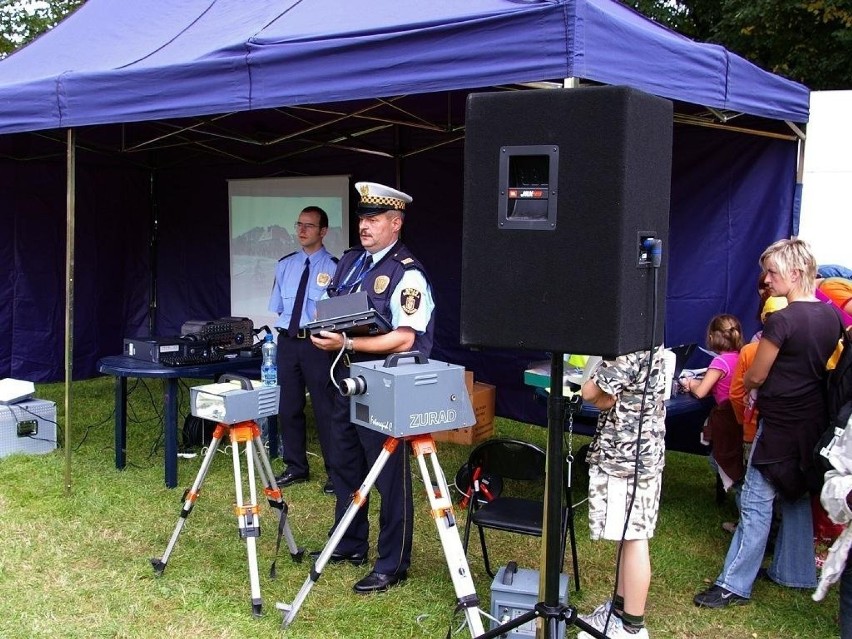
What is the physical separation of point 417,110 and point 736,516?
3396 millimetres

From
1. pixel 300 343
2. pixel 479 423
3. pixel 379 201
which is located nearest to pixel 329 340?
pixel 379 201

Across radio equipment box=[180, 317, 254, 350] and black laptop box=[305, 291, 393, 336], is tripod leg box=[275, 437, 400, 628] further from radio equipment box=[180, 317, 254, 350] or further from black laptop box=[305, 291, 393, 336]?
radio equipment box=[180, 317, 254, 350]

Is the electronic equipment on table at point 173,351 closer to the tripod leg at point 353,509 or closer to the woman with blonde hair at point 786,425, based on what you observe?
the tripod leg at point 353,509

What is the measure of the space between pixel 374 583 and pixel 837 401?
193 centimetres

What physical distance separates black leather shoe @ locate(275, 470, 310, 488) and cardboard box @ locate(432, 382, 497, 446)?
1299 mm

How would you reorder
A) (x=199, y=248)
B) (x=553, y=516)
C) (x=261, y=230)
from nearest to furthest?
(x=553, y=516) < (x=261, y=230) < (x=199, y=248)

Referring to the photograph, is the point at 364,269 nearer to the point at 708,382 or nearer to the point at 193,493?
the point at 193,493

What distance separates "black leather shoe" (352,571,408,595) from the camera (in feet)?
11.3

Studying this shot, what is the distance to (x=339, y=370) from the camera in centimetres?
361

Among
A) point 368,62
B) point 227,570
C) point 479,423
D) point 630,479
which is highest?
point 368,62

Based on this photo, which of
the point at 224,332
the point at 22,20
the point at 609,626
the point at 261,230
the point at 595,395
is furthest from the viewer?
the point at 22,20

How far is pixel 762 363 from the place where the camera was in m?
3.27

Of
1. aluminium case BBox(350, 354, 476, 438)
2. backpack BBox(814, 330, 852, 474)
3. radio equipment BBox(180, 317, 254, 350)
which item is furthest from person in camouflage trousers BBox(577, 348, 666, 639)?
radio equipment BBox(180, 317, 254, 350)

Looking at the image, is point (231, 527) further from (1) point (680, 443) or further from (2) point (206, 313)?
(2) point (206, 313)
